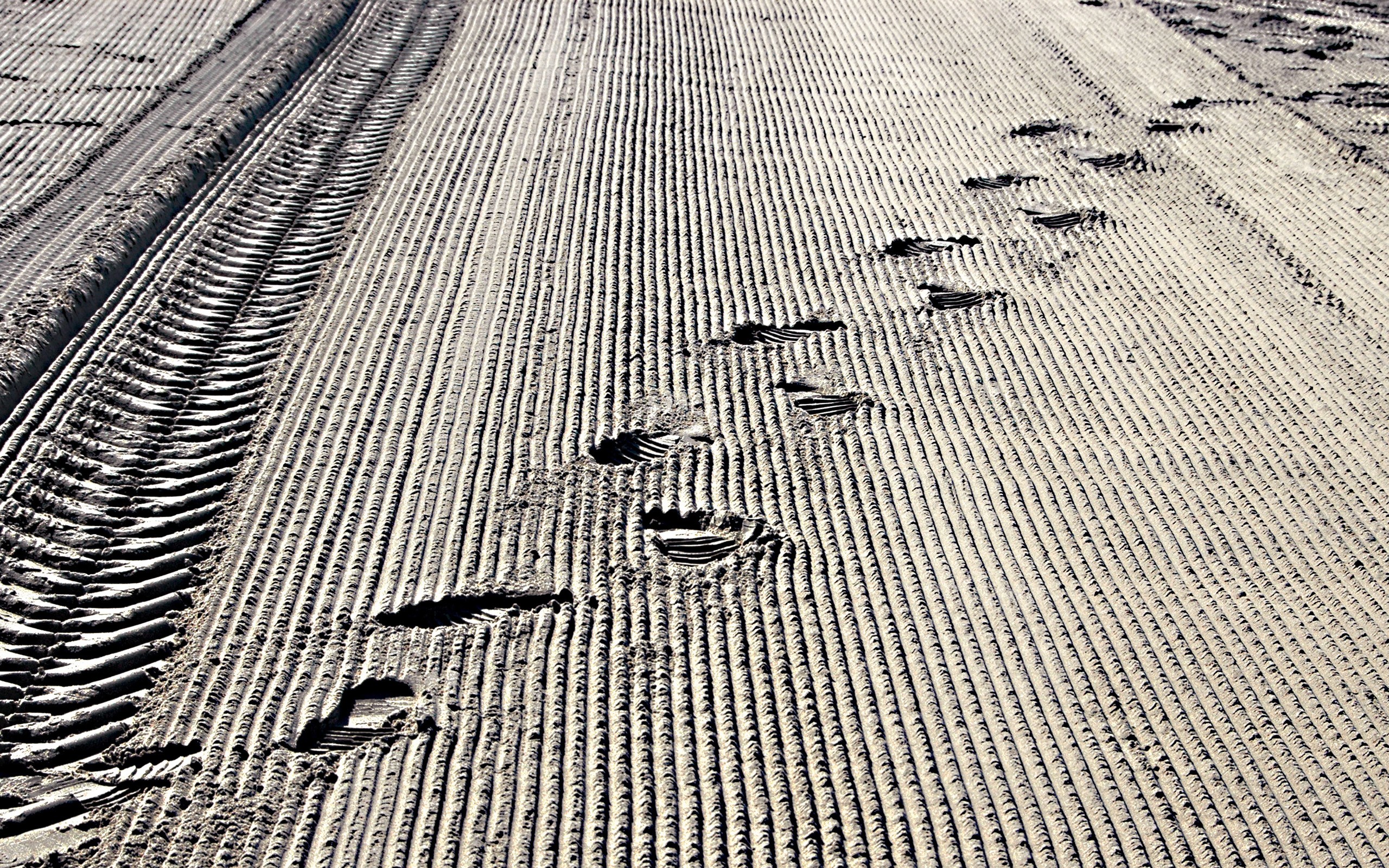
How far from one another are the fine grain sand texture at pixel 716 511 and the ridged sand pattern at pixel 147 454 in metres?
0.03

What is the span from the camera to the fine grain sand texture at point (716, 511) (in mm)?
4277

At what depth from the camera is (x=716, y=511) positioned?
18.9 feet

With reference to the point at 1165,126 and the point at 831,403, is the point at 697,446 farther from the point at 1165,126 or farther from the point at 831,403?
the point at 1165,126

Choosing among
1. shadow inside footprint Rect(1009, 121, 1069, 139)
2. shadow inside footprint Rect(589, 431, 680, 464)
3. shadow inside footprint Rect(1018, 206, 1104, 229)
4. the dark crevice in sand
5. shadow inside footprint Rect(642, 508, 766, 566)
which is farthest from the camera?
shadow inside footprint Rect(1009, 121, 1069, 139)

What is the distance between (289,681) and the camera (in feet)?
15.4

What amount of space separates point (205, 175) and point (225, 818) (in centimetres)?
644

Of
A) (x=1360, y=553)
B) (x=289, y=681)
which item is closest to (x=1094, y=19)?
(x=1360, y=553)

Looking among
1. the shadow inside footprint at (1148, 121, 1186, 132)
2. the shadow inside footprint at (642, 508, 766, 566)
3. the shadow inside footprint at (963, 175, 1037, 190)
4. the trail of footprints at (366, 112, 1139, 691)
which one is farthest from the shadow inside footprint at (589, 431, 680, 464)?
the shadow inside footprint at (1148, 121, 1186, 132)

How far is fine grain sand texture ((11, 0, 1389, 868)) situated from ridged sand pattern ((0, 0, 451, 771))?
30 millimetres

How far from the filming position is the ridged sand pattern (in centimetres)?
471

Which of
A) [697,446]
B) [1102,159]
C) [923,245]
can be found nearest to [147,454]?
[697,446]

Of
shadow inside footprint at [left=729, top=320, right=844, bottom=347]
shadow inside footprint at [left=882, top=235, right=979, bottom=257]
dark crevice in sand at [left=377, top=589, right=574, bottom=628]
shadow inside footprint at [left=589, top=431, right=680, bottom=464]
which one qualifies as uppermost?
shadow inside footprint at [left=882, top=235, right=979, bottom=257]

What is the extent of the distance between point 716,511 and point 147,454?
3.15 m

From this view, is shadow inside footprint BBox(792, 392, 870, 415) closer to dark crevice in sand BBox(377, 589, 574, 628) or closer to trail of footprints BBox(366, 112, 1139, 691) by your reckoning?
trail of footprints BBox(366, 112, 1139, 691)
